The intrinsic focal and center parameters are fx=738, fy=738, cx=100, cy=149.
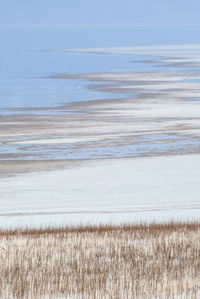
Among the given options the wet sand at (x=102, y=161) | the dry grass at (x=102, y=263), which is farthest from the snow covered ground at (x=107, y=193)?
the dry grass at (x=102, y=263)

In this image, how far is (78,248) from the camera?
31.0ft

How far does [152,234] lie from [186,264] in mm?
2247

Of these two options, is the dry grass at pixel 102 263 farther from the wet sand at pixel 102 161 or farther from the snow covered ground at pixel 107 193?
Answer: the wet sand at pixel 102 161

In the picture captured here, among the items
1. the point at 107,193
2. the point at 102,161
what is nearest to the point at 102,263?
the point at 107,193

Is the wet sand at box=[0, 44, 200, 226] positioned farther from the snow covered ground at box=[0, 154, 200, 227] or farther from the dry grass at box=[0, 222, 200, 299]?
the dry grass at box=[0, 222, 200, 299]

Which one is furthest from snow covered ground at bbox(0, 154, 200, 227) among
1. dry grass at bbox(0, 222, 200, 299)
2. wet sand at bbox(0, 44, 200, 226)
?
dry grass at bbox(0, 222, 200, 299)

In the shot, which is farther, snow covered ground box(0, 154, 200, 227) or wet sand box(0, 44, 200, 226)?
wet sand box(0, 44, 200, 226)

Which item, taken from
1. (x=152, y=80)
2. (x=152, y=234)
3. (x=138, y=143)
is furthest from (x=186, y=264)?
(x=152, y=80)

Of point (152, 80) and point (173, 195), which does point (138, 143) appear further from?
point (152, 80)

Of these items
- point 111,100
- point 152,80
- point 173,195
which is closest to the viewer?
point 173,195

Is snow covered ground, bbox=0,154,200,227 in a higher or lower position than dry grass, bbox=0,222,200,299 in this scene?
higher

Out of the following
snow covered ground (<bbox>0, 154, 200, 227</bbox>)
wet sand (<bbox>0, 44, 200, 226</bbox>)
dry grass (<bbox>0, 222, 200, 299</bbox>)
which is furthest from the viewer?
wet sand (<bbox>0, 44, 200, 226</bbox>)

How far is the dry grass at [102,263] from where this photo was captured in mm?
7059

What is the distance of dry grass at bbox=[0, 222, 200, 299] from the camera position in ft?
23.2
